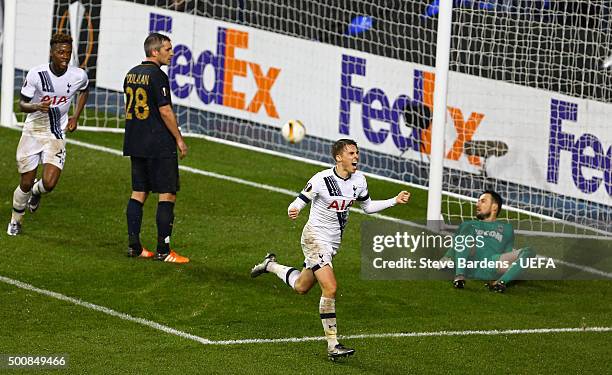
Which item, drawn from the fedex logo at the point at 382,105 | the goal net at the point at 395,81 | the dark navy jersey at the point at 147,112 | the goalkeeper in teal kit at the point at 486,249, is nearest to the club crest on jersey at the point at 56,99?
the dark navy jersey at the point at 147,112

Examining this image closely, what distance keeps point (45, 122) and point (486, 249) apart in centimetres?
449

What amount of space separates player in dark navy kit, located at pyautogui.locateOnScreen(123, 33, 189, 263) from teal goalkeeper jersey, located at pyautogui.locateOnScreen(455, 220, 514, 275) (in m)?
2.87

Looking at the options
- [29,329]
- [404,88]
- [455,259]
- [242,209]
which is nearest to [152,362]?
[29,329]

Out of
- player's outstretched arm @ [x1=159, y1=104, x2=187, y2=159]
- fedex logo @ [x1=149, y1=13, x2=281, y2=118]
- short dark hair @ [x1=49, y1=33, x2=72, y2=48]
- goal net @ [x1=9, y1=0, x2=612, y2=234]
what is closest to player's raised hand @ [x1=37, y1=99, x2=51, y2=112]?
short dark hair @ [x1=49, y1=33, x2=72, y2=48]

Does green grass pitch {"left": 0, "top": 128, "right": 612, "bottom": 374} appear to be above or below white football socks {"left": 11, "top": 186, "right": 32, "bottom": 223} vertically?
below

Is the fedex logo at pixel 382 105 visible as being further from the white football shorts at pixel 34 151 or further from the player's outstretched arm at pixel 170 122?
the white football shorts at pixel 34 151

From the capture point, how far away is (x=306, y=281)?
35.4ft

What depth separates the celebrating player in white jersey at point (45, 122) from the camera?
1310 cm

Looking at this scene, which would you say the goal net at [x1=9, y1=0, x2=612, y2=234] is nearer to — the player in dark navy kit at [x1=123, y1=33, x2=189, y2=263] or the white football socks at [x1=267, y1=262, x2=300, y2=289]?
the player in dark navy kit at [x1=123, y1=33, x2=189, y2=263]

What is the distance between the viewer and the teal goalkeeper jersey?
13172mm

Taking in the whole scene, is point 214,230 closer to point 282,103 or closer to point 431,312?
point 431,312

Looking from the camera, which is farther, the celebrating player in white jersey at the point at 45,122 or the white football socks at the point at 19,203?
the white football socks at the point at 19,203

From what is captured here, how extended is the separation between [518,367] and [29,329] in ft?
12.4

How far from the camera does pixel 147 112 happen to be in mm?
12469
